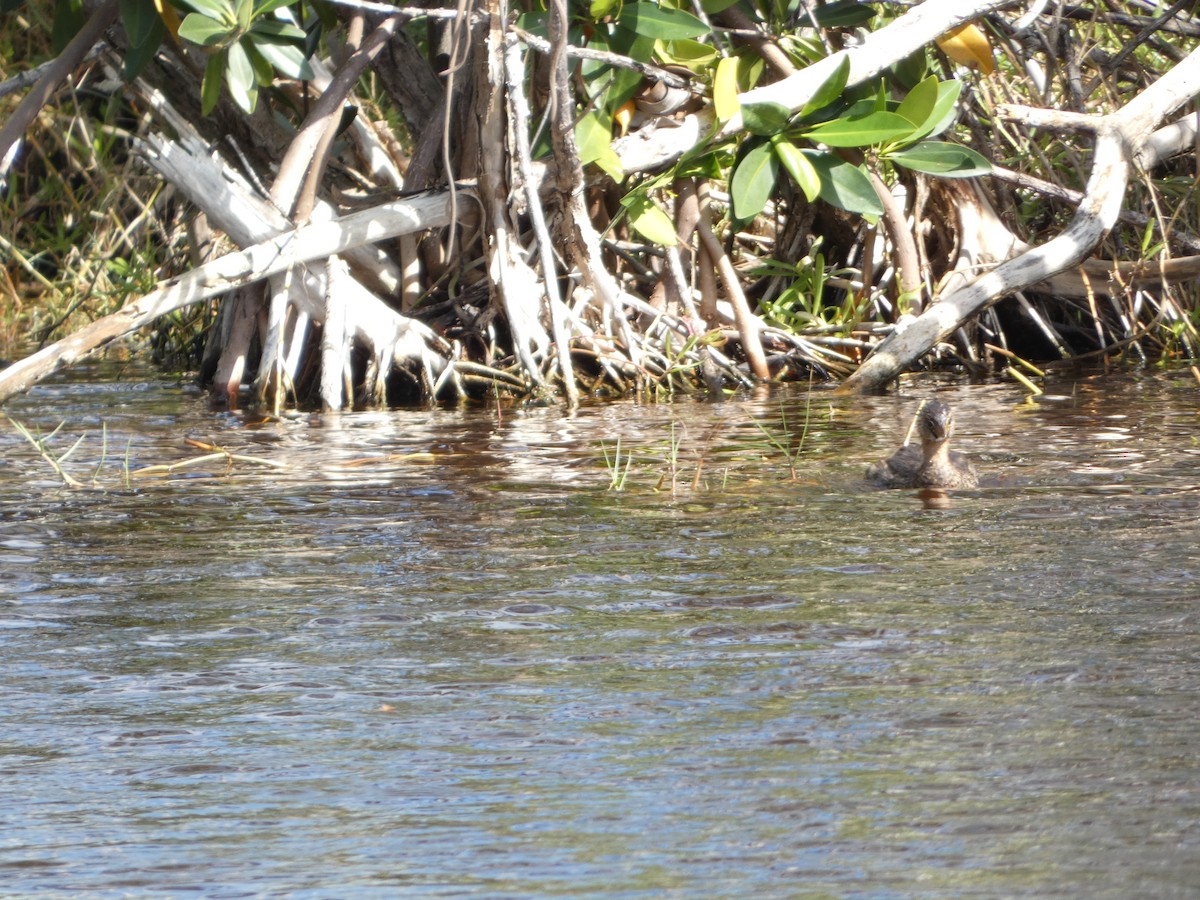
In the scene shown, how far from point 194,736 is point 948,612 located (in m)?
1.81

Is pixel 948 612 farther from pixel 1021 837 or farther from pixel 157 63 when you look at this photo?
pixel 157 63

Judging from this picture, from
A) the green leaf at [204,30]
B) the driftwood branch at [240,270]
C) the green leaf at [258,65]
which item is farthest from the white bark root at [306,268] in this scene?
the green leaf at [204,30]

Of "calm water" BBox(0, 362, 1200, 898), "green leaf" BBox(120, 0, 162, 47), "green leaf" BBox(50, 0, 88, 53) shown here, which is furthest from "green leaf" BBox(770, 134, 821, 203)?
"green leaf" BBox(50, 0, 88, 53)

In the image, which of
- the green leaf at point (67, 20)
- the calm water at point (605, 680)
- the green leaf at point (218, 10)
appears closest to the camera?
the calm water at point (605, 680)

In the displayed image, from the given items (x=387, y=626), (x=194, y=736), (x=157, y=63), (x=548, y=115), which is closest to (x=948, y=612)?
(x=387, y=626)

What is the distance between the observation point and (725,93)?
8555mm

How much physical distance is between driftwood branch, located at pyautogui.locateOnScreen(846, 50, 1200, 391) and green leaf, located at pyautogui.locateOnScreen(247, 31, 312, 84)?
2988 mm

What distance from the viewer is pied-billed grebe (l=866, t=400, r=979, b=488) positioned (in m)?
6.19

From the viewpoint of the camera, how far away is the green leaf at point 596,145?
865 centimetres

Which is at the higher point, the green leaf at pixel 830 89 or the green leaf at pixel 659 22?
the green leaf at pixel 659 22

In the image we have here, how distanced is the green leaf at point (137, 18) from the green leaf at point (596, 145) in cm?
201

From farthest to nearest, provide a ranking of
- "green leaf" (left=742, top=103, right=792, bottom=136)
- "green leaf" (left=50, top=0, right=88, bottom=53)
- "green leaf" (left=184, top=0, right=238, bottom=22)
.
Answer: "green leaf" (left=50, top=0, right=88, bottom=53) → "green leaf" (left=742, top=103, right=792, bottom=136) → "green leaf" (left=184, top=0, right=238, bottom=22)

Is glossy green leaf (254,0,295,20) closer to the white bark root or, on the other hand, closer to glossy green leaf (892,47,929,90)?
the white bark root

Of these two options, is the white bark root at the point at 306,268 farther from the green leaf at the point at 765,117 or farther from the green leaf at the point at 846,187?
the green leaf at the point at 846,187
